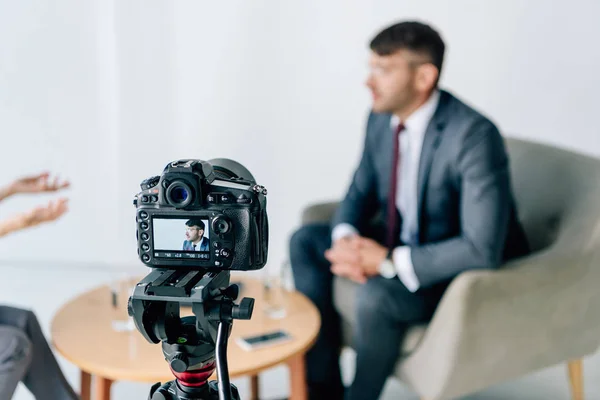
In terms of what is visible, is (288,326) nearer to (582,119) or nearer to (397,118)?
(397,118)

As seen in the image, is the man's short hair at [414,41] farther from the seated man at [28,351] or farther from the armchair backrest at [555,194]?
the seated man at [28,351]

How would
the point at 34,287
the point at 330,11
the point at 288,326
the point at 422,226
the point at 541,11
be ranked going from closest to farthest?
1. the point at 288,326
2. the point at 422,226
3. the point at 541,11
4. the point at 330,11
5. the point at 34,287

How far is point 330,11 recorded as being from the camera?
2957 millimetres

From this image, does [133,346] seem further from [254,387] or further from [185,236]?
[185,236]

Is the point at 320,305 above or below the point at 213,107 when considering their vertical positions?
below

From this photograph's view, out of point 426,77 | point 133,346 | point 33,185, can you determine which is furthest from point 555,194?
point 33,185

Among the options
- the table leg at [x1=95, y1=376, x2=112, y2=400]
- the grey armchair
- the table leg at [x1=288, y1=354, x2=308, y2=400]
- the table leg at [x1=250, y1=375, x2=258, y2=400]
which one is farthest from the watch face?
the table leg at [x1=95, y1=376, x2=112, y2=400]

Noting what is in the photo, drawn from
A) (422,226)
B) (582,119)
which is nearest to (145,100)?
(422,226)

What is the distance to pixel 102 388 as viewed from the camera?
1591 mm

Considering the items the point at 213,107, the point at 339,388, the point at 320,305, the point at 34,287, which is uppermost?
the point at 213,107

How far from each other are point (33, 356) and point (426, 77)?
1411 millimetres

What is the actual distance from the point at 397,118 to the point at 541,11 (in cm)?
104

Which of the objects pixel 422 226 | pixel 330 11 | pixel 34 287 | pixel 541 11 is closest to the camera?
pixel 422 226

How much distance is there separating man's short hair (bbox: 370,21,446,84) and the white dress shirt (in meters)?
0.13
